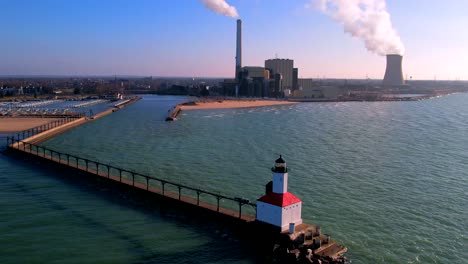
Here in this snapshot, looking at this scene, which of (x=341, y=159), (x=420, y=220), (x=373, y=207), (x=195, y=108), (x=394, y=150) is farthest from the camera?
(x=195, y=108)

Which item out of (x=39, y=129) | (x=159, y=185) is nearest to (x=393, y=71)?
(x=39, y=129)

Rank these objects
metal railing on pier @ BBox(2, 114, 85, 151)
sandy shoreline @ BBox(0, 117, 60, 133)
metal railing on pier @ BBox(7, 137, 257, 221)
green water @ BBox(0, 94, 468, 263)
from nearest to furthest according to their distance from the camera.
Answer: green water @ BBox(0, 94, 468, 263)
metal railing on pier @ BBox(7, 137, 257, 221)
metal railing on pier @ BBox(2, 114, 85, 151)
sandy shoreline @ BBox(0, 117, 60, 133)

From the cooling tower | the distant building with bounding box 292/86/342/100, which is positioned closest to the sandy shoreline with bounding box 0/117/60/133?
the distant building with bounding box 292/86/342/100

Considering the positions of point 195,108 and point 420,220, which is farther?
point 195,108

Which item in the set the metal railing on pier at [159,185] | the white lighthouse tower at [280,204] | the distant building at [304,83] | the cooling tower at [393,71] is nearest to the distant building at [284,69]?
the distant building at [304,83]

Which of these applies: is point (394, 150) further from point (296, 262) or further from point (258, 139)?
point (296, 262)

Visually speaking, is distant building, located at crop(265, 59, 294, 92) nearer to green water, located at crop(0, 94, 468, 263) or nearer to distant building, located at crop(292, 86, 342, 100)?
distant building, located at crop(292, 86, 342, 100)

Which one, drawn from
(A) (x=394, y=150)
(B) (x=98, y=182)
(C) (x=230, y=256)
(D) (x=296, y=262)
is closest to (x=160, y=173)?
(B) (x=98, y=182)
